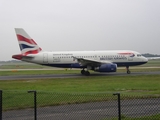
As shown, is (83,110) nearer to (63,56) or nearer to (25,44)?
(63,56)

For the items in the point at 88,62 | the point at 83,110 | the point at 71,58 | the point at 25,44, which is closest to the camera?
the point at 83,110

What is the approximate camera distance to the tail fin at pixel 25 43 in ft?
125

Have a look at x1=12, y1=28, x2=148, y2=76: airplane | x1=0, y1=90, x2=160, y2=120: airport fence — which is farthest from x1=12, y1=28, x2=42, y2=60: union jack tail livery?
x1=0, y1=90, x2=160, y2=120: airport fence

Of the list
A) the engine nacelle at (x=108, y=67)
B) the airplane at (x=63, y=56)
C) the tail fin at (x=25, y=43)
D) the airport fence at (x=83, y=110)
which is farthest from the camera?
the tail fin at (x=25, y=43)

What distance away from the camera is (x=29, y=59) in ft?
125

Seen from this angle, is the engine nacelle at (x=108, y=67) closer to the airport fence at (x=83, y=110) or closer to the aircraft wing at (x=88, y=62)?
the aircraft wing at (x=88, y=62)

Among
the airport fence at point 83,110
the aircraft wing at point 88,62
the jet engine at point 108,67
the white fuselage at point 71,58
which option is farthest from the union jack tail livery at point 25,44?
the airport fence at point 83,110

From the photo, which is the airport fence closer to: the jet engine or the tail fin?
the jet engine

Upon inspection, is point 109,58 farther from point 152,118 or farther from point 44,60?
point 152,118

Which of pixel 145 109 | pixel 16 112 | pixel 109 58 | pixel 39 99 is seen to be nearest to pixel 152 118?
pixel 145 109

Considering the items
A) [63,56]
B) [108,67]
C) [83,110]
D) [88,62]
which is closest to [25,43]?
[63,56]

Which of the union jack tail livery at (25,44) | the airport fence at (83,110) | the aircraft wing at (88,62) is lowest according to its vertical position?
the airport fence at (83,110)

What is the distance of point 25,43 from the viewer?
38250 mm

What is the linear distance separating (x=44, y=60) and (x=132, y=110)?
95.3 ft
